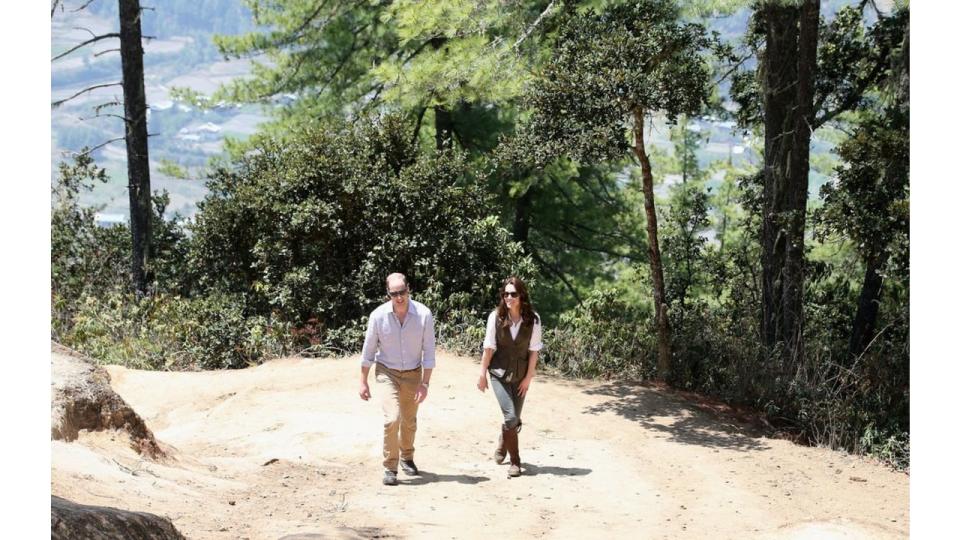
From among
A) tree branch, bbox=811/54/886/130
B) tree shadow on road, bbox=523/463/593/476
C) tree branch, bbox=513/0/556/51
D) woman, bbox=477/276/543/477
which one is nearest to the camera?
woman, bbox=477/276/543/477

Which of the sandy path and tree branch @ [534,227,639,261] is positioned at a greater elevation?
tree branch @ [534,227,639,261]

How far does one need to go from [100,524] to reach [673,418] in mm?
8016

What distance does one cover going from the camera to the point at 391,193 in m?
15.5

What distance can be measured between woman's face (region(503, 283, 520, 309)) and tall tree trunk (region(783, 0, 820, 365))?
6534 mm

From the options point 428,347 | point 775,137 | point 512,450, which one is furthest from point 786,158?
point 428,347

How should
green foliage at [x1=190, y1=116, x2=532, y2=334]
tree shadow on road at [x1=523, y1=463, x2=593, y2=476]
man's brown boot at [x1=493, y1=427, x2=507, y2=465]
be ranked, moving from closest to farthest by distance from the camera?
1. tree shadow on road at [x1=523, y1=463, x2=593, y2=476]
2. man's brown boot at [x1=493, y1=427, x2=507, y2=465]
3. green foliage at [x1=190, y1=116, x2=532, y2=334]

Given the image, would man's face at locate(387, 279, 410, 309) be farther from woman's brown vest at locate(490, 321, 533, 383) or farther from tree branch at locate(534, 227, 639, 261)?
tree branch at locate(534, 227, 639, 261)

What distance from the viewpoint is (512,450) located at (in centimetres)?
928

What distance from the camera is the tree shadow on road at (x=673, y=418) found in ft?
37.6

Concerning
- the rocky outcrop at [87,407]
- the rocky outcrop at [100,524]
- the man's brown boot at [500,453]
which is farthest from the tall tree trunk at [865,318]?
the rocky outcrop at [100,524]


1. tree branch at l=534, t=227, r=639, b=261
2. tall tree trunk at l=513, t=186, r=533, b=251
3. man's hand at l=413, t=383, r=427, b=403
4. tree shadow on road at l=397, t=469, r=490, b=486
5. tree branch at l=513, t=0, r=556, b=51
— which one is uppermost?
tree branch at l=513, t=0, r=556, b=51

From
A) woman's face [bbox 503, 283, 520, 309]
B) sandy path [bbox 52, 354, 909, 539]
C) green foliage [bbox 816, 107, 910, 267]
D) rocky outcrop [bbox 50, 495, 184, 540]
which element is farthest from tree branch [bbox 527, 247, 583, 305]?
rocky outcrop [bbox 50, 495, 184, 540]

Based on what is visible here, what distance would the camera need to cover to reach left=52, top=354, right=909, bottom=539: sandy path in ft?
25.1
